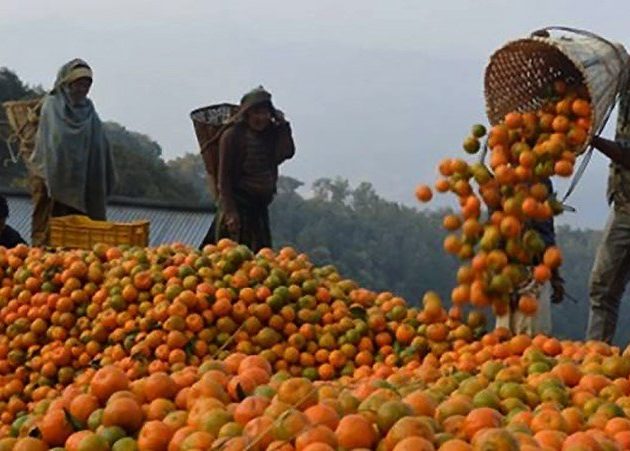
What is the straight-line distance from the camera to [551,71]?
3.99m

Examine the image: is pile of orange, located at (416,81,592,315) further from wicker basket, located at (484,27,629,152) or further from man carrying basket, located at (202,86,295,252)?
man carrying basket, located at (202,86,295,252)

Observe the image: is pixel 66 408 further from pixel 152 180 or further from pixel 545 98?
pixel 152 180

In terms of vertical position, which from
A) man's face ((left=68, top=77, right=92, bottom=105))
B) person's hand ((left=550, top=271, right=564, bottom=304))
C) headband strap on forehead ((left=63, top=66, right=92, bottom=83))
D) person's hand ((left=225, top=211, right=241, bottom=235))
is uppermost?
headband strap on forehead ((left=63, top=66, right=92, bottom=83))

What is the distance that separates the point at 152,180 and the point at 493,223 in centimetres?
1393

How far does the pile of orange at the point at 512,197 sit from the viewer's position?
3.70 m

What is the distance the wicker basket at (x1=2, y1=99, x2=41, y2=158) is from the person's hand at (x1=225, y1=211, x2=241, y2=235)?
5.56 ft

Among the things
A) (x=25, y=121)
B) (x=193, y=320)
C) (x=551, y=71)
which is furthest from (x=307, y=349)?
(x=25, y=121)

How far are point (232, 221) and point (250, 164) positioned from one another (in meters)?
0.43

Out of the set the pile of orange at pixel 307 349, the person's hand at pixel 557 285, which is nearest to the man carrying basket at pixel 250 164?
the pile of orange at pixel 307 349

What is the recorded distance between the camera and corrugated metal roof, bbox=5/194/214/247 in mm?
11047

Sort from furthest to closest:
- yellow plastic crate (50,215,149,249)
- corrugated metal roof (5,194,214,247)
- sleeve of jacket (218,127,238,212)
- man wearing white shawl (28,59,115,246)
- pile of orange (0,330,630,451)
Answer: corrugated metal roof (5,194,214,247) < man wearing white shawl (28,59,115,246) < sleeve of jacket (218,127,238,212) < yellow plastic crate (50,215,149,249) < pile of orange (0,330,630,451)

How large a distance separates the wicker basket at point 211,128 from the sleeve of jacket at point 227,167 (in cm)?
19

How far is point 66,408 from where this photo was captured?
7.67 feet

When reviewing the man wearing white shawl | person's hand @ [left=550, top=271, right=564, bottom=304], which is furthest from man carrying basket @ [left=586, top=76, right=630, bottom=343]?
the man wearing white shawl
